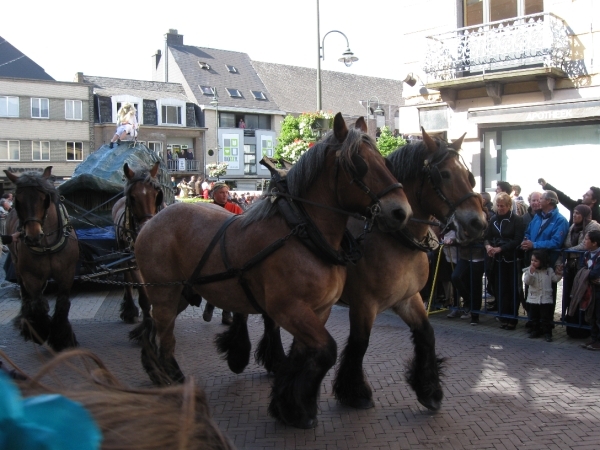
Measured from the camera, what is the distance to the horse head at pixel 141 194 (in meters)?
7.19

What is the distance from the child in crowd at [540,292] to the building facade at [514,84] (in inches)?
258

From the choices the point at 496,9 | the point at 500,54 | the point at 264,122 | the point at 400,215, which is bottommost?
the point at 400,215

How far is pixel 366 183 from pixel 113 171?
24.2ft

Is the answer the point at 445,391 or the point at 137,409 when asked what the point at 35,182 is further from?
the point at 137,409

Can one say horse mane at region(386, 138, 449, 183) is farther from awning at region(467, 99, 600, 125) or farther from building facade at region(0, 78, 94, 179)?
building facade at region(0, 78, 94, 179)

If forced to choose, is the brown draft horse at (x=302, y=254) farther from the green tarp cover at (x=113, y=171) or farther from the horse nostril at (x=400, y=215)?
the green tarp cover at (x=113, y=171)

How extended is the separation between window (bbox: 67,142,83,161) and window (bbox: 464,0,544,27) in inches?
1399

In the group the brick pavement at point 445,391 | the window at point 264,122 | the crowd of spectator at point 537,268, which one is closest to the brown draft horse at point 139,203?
the brick pavement at point 445,391

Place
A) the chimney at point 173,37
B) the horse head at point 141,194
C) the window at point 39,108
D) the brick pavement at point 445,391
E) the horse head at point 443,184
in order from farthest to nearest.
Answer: the chimney at point 173,37 → the window at point 39,108 → the horse head at point 141,194 → the horse head at point 443,184 → the brick pavement at point 445,391

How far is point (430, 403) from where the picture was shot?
15.8 feet

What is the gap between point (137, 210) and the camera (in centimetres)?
722

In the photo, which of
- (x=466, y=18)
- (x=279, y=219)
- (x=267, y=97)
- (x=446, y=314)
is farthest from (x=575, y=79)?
(x=267, y=97)

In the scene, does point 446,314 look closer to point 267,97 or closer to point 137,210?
point 137,210

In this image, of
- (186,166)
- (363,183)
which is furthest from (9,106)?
(363,183)
